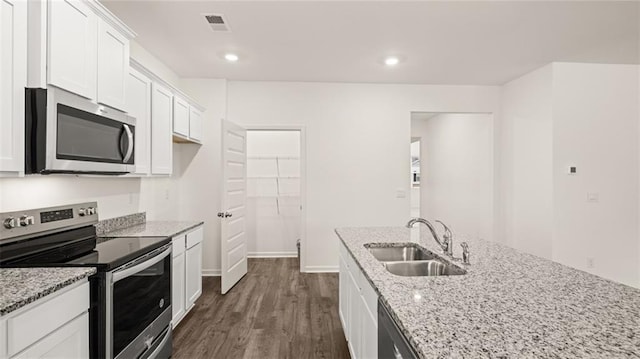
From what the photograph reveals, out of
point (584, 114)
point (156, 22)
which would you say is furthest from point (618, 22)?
point (156, 22)

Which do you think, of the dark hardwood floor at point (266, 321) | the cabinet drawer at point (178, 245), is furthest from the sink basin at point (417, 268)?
the cabinet drawer at point (178, 245)

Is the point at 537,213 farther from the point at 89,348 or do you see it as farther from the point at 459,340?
the point at 89,348

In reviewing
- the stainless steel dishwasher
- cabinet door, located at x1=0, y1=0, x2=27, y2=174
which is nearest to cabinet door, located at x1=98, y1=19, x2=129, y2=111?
cabinet door, located at x1=0, y1=0, x2=27, y2=174

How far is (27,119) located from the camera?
1452mm

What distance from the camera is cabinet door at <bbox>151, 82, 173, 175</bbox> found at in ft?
9.07

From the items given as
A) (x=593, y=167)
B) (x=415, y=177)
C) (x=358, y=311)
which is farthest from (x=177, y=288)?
(x=415, y=177)

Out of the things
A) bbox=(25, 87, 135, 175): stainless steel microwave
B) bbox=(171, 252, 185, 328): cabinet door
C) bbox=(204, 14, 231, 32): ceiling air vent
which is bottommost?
bbox=(171, 252, 185, 328): cabinet door

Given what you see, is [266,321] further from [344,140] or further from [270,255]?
[344,140]

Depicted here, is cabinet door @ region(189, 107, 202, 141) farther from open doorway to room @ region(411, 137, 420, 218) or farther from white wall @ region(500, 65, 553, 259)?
open doorway to room @ region(411, 137, 420, 218)

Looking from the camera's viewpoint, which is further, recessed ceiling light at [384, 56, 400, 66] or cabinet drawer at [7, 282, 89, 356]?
recessed ceiling light at [384, 56, 400, 66]

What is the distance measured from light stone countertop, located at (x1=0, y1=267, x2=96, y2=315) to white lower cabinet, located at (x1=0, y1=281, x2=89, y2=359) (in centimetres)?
3

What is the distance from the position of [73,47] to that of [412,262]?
88.7 inches

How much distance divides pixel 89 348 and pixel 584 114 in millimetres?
4946

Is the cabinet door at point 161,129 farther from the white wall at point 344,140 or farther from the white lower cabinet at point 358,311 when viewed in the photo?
the white lower cabinet at point 358,311
